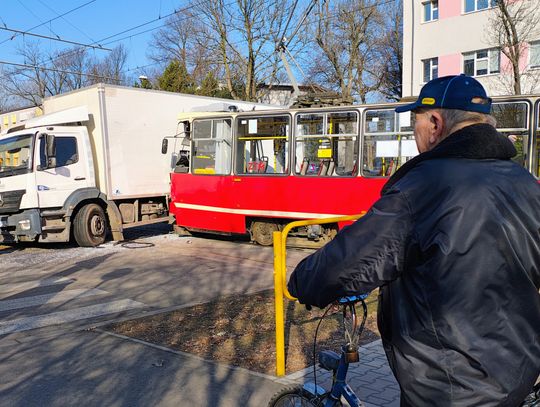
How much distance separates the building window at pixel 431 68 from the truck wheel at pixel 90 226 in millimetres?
22255

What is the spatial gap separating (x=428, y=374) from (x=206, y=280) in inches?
297

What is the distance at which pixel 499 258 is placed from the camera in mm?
1782

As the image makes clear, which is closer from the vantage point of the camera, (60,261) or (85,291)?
(85,291)

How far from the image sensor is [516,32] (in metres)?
19.6

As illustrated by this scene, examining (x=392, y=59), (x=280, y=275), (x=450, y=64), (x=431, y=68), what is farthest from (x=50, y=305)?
(x=392, y=59)

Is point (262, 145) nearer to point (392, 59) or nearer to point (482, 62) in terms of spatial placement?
point (482, 62)

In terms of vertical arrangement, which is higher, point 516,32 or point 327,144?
point 516,32

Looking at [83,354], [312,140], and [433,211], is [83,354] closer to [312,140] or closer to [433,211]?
[433,211]

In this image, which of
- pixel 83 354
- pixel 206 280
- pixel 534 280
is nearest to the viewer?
pixel 534 280

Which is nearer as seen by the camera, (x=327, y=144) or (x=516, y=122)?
(x=516, y=122)

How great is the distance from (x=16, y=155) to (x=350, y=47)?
28525 millimetres

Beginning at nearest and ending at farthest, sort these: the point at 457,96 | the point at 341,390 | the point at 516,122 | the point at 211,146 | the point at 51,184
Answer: the point at 457,96, the point at 341,390, the point at 516,122, the point at 51,184, the point at 211,146

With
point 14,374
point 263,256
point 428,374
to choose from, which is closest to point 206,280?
point 263,256

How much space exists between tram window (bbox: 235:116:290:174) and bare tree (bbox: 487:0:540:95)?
9363mm
